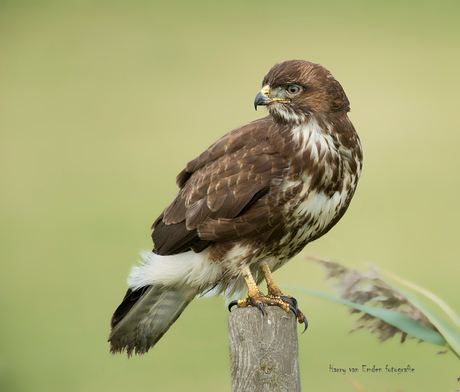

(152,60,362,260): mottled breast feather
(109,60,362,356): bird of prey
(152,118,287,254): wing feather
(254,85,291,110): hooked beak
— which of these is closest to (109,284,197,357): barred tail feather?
(109,60,362,356): bird of prey

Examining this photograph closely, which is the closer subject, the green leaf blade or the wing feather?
the green leaf blade

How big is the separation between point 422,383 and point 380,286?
391 centimetres

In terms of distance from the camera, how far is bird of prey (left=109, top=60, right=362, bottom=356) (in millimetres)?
2980

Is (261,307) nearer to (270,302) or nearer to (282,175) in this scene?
(270,302)

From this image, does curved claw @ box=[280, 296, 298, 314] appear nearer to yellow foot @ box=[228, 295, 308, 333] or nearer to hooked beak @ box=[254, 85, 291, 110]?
yellow foot @ box=[228, 295, 308, 333]

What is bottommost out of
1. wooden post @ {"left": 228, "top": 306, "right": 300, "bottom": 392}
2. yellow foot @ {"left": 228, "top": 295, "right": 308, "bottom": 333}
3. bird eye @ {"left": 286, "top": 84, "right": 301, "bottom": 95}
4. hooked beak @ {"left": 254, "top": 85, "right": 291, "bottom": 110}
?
wooden post @ {"left": 228, "top": 306, "right": 300, "bottom": 392}

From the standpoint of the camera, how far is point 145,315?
3.48m

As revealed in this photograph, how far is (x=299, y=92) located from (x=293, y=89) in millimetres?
33

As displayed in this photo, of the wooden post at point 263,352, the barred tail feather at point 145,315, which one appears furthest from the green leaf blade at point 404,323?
the barred tail feather at point 145,315

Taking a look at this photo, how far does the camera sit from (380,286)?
8.55 feet

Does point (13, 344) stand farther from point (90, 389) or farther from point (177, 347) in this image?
point (177, 347)

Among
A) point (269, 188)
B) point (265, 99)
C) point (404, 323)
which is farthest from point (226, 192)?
point (404, 323)

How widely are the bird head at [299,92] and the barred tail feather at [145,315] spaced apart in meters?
1.15

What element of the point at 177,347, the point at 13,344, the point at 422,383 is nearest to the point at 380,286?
the point at 422,383
